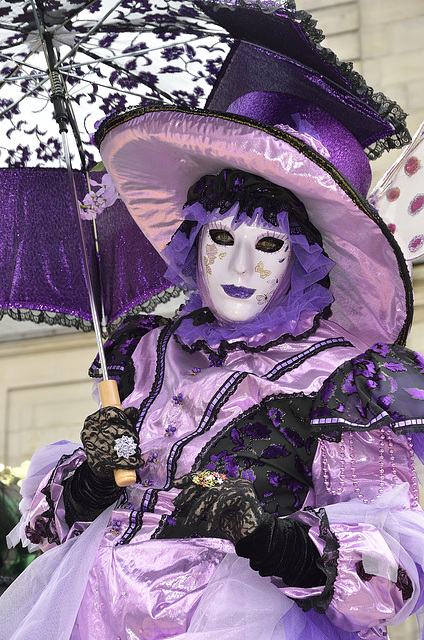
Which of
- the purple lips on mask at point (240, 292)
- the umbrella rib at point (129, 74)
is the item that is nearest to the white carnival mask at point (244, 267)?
the purple lips on mask at point (240, 292)

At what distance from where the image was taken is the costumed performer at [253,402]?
1721 millimetres

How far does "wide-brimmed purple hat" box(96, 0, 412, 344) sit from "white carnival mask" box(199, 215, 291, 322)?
122 millimetres

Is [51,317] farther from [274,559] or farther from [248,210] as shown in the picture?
[274,559]

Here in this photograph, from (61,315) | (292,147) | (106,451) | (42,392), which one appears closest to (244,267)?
(292,147)

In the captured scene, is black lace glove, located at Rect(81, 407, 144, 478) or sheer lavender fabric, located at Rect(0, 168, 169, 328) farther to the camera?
sheer lavender fabric, located at Rect(0, 168, 169, 328)

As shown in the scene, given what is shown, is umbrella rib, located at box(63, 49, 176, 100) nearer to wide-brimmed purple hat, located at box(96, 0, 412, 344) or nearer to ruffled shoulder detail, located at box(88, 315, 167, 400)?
wide-brimmed purple hat, located at box(96, 0, 412, 344)

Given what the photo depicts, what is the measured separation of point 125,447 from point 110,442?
0.10ft

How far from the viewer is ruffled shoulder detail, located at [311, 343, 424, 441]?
1.81m

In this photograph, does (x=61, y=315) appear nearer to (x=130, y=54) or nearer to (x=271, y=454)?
(x=130, y=54)

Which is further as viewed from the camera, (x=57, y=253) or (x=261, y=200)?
(x=57, y=253)

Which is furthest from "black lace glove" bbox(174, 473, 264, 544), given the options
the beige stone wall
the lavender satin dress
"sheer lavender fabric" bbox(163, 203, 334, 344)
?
the beige stone wall

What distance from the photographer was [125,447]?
1812 millimetres

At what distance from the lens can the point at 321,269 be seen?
7.06 ft

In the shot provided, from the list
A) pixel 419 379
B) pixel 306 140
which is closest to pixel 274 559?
pixel 419 379
